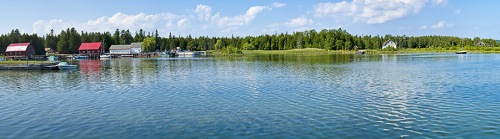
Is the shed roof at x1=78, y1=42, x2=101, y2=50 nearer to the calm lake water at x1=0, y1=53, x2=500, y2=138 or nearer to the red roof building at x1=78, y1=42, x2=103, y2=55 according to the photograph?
the red roof building at x1=78, y1=42, x2=103, y2=55

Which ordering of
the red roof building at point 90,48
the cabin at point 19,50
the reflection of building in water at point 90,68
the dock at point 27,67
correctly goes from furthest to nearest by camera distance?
the red roof building at point 90,48
the cabin at point 19,50
the dock at point 27,67
the reflection of building in water at point 90,68

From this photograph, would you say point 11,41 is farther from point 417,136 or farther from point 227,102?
point 417,136

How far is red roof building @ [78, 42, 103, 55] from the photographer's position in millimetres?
168062

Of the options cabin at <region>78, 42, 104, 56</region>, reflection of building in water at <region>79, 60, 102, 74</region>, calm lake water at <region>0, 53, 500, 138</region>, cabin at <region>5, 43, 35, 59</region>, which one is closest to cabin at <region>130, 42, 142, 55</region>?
cabin at <region>78, 42, 104, 56</region>

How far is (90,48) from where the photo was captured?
16825cm

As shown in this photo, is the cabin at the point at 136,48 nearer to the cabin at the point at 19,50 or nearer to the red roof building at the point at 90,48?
the red roof building at the point at 90,48

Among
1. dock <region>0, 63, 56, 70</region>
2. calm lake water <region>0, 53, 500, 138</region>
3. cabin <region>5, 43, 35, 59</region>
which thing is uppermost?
cabin <region>5, 43, 35, 59</region>

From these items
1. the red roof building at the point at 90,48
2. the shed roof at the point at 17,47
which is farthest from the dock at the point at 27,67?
the red roof building at the point at 90,48

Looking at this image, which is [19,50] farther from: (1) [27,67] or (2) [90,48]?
(1) [27,67]

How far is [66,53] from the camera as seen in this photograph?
174 meters

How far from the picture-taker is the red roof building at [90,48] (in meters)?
168

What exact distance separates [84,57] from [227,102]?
13761 cm

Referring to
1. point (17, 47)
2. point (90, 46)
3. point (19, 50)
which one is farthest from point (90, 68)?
point (90, 46)

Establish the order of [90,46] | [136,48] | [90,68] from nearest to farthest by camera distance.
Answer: [90,68], [90,46], [136,48]
